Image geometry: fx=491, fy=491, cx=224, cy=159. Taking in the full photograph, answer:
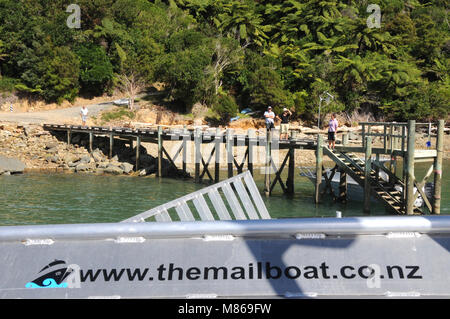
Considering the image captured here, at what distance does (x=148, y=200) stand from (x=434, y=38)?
45.4 metres

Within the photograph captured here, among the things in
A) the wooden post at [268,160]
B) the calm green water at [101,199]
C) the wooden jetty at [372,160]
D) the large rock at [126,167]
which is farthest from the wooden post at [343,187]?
the large rock at [126,167]

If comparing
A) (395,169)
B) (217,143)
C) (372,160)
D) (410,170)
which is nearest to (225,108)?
(217,143)

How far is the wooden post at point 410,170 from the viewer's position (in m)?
15.0

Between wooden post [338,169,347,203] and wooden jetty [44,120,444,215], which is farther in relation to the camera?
wooden post [338,169,347,203]

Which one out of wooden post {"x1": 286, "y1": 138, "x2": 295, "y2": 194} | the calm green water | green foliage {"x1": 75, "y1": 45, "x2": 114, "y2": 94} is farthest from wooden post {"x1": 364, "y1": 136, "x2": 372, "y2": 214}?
green foliage {"x1": 75, "y1": 45, "x2": 114, "y2": 94}

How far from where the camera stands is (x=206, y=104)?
45375mm

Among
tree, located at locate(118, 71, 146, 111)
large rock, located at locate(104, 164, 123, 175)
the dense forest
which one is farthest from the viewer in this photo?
tree, located at locate(118, 71, 146, 111)

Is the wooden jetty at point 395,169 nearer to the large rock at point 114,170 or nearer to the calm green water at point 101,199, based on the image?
the calm green water at point 101,199

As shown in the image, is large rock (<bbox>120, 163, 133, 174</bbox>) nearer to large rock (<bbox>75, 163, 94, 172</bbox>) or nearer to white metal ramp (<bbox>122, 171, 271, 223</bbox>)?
large rock (<bbox>75, 163, 94, 172</bbox>)

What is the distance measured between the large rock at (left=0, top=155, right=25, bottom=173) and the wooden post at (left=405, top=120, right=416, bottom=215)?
22.2m

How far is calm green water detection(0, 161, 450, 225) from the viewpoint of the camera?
691 inches

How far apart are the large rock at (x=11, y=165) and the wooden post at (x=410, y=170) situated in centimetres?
2221
